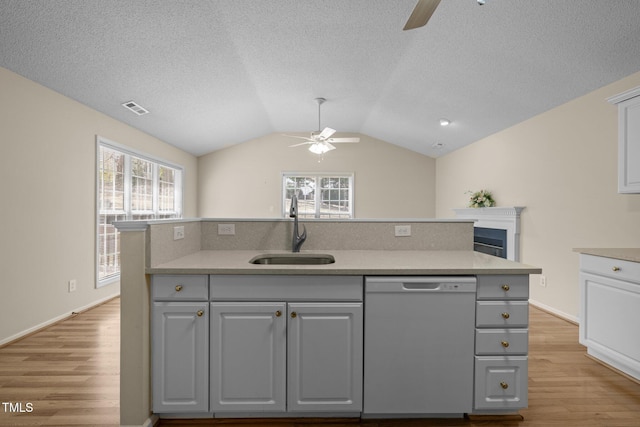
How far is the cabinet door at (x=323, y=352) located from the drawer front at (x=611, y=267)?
74.9 inches

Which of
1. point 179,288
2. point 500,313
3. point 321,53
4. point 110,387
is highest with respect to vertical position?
point 321,53

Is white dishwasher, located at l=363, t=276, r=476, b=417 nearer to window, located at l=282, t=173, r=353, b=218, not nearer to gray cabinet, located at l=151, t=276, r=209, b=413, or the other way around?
gray cabinet, located at l=151, t=276, r=209, b=413

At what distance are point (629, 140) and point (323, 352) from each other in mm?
2760

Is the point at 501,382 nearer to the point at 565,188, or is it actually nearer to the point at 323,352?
the point at 323,352

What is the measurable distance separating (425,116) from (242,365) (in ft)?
15.9

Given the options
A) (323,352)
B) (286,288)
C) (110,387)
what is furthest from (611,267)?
(110,387)

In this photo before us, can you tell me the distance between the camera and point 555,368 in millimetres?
2457

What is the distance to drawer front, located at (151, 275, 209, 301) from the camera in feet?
5.45

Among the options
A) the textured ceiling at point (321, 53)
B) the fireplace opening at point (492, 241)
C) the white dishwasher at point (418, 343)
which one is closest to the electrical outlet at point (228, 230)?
the white dishwasher at point (418, 343)

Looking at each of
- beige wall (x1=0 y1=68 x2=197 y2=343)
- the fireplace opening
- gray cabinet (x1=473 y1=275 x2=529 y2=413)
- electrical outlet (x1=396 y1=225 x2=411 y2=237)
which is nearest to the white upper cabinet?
gray cabinet (x1=473 y1=275 x2=529 y2=413)

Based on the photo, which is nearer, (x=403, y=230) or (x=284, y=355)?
(x=284, y=355)

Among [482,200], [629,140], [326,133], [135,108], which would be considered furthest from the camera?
[482,200]

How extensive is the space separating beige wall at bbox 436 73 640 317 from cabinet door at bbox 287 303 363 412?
2899 millimetres

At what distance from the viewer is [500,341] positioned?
1699 mm
